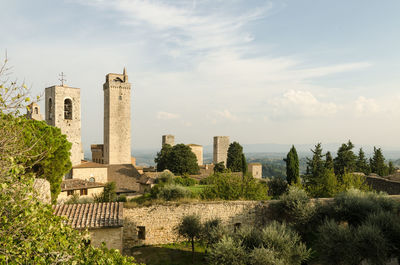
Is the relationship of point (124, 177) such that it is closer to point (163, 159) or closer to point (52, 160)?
point (163, 159)

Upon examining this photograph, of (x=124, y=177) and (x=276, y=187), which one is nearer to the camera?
(x=276, y=187)

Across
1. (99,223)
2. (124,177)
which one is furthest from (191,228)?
(124,177)

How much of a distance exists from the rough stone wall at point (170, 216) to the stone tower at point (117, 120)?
3468 cm

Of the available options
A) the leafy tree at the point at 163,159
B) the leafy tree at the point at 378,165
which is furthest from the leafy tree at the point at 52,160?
the leafy tree at the point at 378,165

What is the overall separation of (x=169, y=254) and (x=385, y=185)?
18.3 meters

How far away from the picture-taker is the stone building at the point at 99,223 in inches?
490

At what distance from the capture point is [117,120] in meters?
49.3

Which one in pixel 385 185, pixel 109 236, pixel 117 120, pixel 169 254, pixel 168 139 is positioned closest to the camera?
pixel 109 236

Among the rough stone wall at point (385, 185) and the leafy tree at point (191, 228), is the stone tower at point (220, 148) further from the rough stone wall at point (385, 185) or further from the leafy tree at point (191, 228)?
the leafy tree at point (191, 228)

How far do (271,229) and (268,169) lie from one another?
14228cm

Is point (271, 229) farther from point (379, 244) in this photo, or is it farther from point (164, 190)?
point (164, 190)

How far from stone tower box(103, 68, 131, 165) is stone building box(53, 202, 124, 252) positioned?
3609cm

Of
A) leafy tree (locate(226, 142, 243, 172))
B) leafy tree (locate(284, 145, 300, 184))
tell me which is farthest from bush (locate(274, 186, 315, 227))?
leafy tree (locate(226, 142, 243, 172))

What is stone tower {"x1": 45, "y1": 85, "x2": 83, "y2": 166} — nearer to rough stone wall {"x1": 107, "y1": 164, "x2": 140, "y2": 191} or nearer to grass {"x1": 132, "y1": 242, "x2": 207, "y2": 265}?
rough stone wall {"x1": 107, "y1": 164, "x2": 140, "y2": 191}
